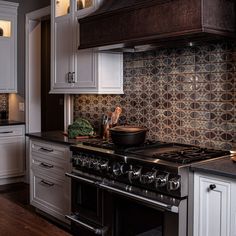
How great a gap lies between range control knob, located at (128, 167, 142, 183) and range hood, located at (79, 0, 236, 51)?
92 centimetres

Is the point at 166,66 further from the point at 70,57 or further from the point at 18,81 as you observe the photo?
the point at 18,81

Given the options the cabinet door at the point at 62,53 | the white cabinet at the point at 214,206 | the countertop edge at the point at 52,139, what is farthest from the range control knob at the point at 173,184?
the cabinet door at the point at 62,53

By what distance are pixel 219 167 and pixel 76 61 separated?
201 centimetres

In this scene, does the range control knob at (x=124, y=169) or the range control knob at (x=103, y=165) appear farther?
the range control knob at (x=103, y=165)

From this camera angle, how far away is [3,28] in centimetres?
563

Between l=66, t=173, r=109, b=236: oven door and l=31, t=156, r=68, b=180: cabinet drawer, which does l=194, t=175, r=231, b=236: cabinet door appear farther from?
l=31, t=156, r=68, b=180: cabinet drawer

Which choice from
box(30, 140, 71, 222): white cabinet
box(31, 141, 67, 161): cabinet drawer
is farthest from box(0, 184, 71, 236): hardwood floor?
box(31, 141, 67, 161): cabinet drawer

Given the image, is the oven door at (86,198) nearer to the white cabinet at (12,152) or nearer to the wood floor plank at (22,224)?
the wood floor plank at (22,224)

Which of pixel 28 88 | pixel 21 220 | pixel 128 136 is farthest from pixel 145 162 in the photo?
pixel 28 88

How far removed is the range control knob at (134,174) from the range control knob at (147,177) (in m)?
0.04

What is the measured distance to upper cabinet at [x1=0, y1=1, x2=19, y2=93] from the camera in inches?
215

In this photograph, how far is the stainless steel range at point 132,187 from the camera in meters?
2.41

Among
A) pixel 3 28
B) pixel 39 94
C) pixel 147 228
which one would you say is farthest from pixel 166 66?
pixel 3 28

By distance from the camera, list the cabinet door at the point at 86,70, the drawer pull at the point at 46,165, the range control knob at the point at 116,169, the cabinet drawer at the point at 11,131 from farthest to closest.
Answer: the cabinet drawer at the point at 11,131
the drawer pull at the point at 46,165
the cabinet door at the point at 86,70
the range control knob at the point at 116,169
